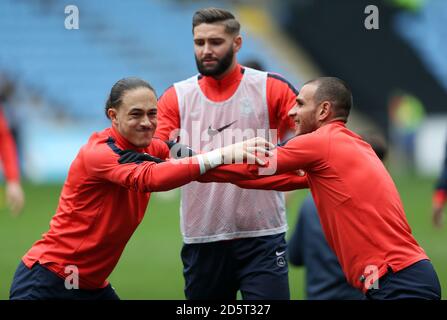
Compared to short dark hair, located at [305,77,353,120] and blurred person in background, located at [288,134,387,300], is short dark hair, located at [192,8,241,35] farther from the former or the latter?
blurred person in background, located at [288,134,387,300]

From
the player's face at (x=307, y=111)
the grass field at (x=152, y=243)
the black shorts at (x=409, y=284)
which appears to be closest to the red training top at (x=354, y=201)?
the black shorts at (x=409, y=284)

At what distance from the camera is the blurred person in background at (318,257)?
705cm

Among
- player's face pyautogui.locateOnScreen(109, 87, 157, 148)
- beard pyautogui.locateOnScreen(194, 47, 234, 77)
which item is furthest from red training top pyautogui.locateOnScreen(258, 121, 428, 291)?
beard pyautogui.locateOnScreen(194, 47, 234, 77)

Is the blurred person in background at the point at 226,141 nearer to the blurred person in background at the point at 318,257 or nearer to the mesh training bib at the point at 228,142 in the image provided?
the mesh training bib at the point at 228,142

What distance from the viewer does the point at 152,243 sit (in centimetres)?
1296

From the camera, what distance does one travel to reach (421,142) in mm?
23219

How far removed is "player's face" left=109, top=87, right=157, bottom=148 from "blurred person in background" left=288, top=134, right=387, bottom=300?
7.38ft

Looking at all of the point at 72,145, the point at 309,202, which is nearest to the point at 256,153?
the point at 309,202

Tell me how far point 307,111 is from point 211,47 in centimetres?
115

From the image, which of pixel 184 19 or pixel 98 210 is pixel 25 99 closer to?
pixel 184 19

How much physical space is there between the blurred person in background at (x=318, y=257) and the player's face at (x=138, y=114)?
7.38 ft

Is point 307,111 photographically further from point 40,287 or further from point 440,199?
point 440,199

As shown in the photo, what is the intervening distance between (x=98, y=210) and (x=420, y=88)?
66.6ft

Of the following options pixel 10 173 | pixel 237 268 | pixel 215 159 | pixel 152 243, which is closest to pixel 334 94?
pixel 215 159
